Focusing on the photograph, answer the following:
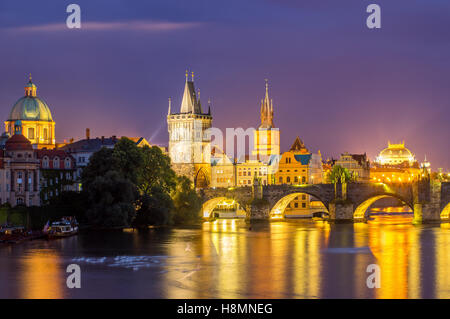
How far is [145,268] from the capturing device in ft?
203

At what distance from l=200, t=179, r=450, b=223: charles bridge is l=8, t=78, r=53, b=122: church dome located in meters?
46.2

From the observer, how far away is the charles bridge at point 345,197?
106688mm

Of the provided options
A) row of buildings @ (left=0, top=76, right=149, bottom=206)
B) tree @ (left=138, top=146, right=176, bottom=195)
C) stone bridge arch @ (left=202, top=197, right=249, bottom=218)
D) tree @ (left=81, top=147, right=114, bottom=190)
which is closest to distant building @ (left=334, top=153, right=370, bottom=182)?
row of buildings @ (left=0, top=76, right=149, bottom=206)

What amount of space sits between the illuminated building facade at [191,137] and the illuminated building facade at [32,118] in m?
25.1

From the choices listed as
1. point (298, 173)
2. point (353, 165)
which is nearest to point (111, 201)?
point (298, 173)

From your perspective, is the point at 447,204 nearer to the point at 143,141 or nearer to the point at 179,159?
the point at 143,141

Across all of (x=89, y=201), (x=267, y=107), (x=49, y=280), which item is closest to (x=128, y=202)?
(x=89, y=201)

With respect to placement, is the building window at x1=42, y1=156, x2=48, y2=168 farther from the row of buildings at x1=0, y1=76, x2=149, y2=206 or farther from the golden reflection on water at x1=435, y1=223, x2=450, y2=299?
the golden reflection on water at x1=435, y1=223, x2=450, y2=299

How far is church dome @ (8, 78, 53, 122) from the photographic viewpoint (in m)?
154

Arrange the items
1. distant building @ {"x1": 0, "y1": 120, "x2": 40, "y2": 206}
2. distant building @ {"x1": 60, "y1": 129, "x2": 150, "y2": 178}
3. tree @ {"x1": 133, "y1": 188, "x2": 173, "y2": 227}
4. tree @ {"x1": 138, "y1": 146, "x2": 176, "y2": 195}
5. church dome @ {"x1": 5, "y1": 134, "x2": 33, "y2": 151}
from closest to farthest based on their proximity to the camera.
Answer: tree @ {"x1": 133, "y1": 188, "x2": 173, "y2": 227} → distant building @ {"x1": 0, "y1": 120, "x2": 40, "y2": 206} → tree @ {"x1": 138, "y1": 146, "x2": 176, "y2": 195} → church dome @ {"x1": 5, "y1": 134, "x2": 33, "y2": 151} → distant building @ {"x1": 60, "y1": 129, "x2": 150, "y2": 178}

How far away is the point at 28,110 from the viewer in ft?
506

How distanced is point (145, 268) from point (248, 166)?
10260 centimetres
